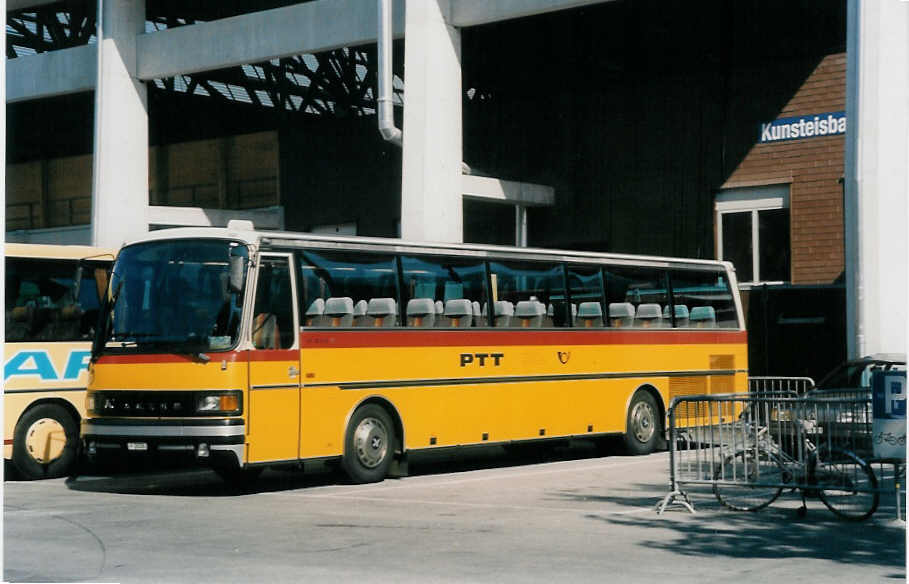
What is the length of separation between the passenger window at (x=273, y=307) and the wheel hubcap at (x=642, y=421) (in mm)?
6853

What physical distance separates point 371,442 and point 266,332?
2074 mm

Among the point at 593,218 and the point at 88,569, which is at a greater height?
the point at 593,218

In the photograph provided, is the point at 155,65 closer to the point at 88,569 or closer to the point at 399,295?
the point at 399,295

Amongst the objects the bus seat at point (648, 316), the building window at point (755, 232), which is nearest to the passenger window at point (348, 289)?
the bus seat at point (648, 316)

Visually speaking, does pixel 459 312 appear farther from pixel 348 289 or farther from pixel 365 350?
pixel 348 289

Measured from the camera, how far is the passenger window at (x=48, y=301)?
17.9 meters

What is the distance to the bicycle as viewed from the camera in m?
12.6

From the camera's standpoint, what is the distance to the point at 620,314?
21078mm

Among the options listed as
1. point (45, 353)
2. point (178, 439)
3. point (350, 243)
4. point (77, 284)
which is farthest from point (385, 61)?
point (178, 439)

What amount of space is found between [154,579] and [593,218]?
73.6 ft

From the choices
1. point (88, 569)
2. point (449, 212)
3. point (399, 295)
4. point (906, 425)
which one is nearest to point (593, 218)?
point (449, 212)

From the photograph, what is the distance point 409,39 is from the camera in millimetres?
24500

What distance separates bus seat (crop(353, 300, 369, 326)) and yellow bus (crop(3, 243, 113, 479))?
3.32 meters

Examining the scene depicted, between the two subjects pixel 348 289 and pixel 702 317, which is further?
pixel 702 317
